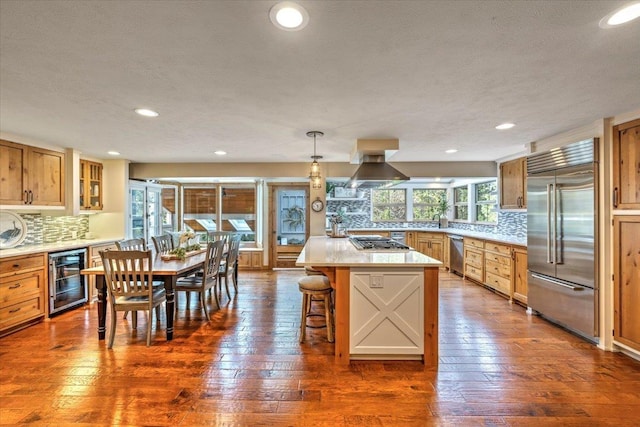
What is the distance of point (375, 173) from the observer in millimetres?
3574

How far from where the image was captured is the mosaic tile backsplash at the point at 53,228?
4.13 meters

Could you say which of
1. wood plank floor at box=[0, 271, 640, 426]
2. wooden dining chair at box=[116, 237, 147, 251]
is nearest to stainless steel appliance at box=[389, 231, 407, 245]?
wood plank floor at box=[0, 271, 640, 426]

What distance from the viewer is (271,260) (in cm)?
682

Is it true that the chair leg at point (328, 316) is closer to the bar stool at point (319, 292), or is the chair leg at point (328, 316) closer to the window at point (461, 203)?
the bar stool at point (319, 292)

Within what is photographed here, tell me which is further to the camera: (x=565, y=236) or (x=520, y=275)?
(x=520, y=275)

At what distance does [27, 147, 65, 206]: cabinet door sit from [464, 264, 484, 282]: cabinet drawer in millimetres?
6483

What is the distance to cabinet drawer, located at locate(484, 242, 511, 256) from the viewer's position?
444 cm

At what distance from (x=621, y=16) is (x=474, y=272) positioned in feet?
15.5

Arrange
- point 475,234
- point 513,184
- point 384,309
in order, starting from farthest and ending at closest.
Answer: point 475,234 → point 513,184 → point 384,309

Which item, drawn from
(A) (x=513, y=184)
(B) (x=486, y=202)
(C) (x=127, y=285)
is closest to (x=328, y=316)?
(C) (x=127, y=285)

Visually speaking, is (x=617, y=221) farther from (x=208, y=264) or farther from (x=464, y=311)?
(x=208, y=264)

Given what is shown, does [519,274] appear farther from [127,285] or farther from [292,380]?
[127,285]

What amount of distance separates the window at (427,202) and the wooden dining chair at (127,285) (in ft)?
20.4

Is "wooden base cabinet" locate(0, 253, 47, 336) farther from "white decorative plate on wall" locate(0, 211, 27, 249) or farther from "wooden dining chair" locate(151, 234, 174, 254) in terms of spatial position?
"wooden dining chair" locate(151, 234, 174, 254)
